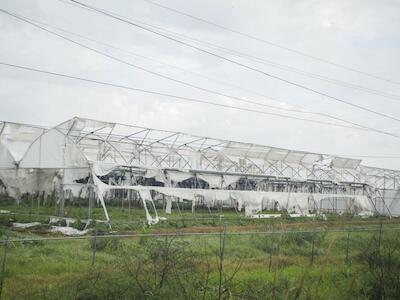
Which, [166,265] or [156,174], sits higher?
[156,174]

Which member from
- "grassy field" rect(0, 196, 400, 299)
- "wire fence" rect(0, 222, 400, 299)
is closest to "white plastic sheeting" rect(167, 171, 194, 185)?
"grassy field" rect(0, 196, 400, 299)

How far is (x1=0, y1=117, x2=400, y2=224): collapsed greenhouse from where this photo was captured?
24.3 m

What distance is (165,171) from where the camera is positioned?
2850cm

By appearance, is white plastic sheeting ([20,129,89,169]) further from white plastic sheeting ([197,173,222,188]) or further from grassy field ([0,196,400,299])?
white plastic sheeting ([197,173,222,188])

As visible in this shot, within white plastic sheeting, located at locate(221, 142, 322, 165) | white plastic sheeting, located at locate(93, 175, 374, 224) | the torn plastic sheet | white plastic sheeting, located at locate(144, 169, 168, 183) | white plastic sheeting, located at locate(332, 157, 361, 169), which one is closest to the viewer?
the torn plastic sheet

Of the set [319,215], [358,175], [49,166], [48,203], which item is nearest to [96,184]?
[49,166]

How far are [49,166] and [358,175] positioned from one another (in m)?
30.6

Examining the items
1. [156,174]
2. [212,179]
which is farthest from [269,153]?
[156,174]

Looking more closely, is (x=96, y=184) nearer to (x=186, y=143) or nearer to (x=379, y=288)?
(x=186, y=143)

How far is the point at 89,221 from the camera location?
69.2 feet

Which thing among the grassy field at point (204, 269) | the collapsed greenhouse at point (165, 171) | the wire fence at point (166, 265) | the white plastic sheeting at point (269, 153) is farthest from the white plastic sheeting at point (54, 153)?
the white plastic sheeting at point (269, 153)

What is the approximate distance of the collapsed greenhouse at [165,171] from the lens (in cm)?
2433

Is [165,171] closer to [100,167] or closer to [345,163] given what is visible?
[100,167]

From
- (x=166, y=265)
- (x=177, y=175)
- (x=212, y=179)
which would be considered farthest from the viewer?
(x=212, y=179)
